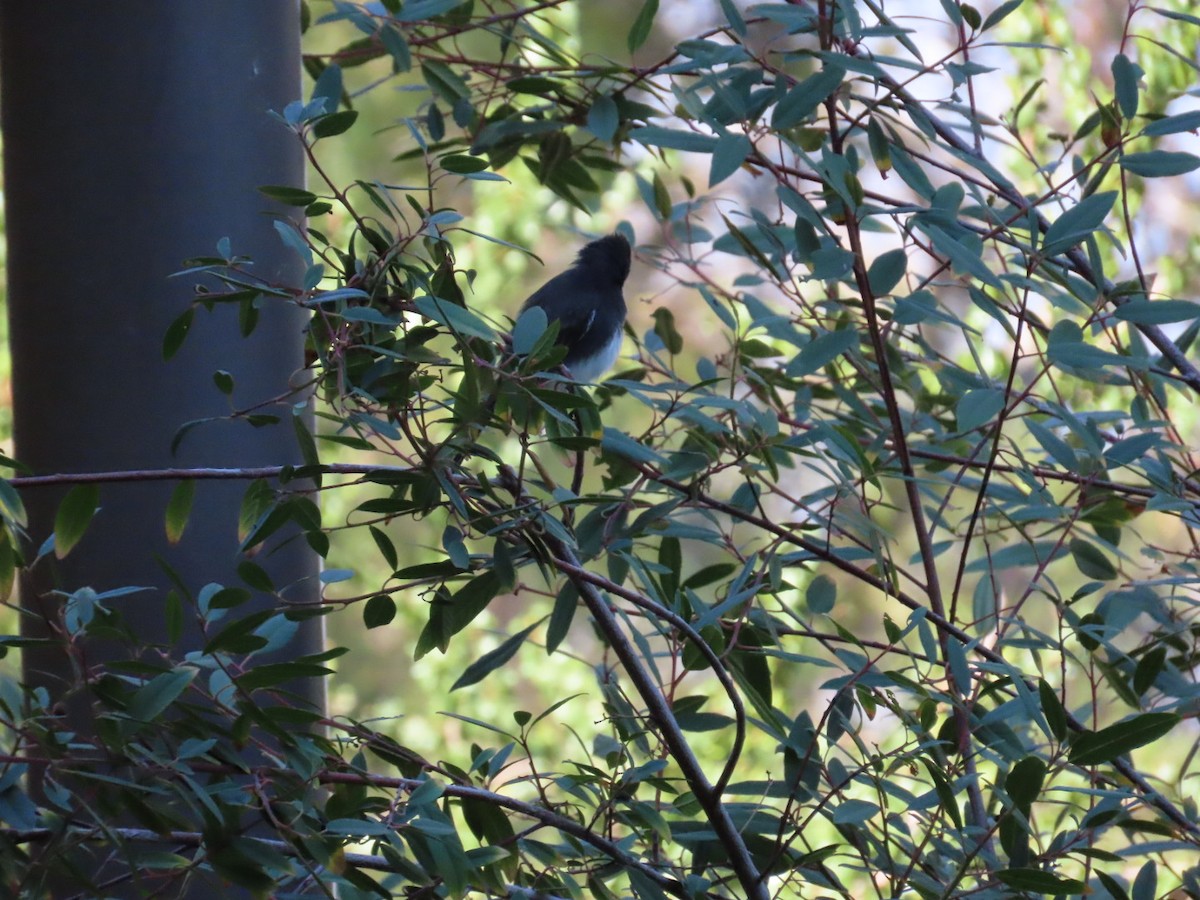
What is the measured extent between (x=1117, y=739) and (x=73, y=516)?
2.01 feet

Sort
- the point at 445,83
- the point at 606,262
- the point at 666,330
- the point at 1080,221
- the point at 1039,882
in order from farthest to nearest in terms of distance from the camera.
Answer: the point at 606,262, the point at 666,330, the point at 445,83, the point at 1080,221, the point at 1039,882

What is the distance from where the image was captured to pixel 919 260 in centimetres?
422

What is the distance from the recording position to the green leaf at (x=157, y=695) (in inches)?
21.6

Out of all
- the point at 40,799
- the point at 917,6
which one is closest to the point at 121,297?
the point at 40,799

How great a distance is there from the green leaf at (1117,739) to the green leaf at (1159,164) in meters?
0.41

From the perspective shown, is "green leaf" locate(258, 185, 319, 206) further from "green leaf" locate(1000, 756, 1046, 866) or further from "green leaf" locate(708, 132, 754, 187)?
"green leaf" locate(1000, 756, 1046, 866)

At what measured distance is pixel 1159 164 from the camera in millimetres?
891

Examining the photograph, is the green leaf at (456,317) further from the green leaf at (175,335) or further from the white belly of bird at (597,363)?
the white belly of bird at (597,363)

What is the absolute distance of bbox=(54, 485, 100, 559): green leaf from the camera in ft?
2.11

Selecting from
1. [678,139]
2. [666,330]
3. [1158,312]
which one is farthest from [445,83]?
[1158,312]

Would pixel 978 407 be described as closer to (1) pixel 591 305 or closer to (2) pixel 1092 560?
(2) pixel 1092 560

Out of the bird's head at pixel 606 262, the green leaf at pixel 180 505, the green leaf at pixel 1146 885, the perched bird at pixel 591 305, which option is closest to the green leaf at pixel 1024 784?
the green leaf at pixel 1146 885

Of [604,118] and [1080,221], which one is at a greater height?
[604,118]

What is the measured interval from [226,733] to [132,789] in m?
0.07
